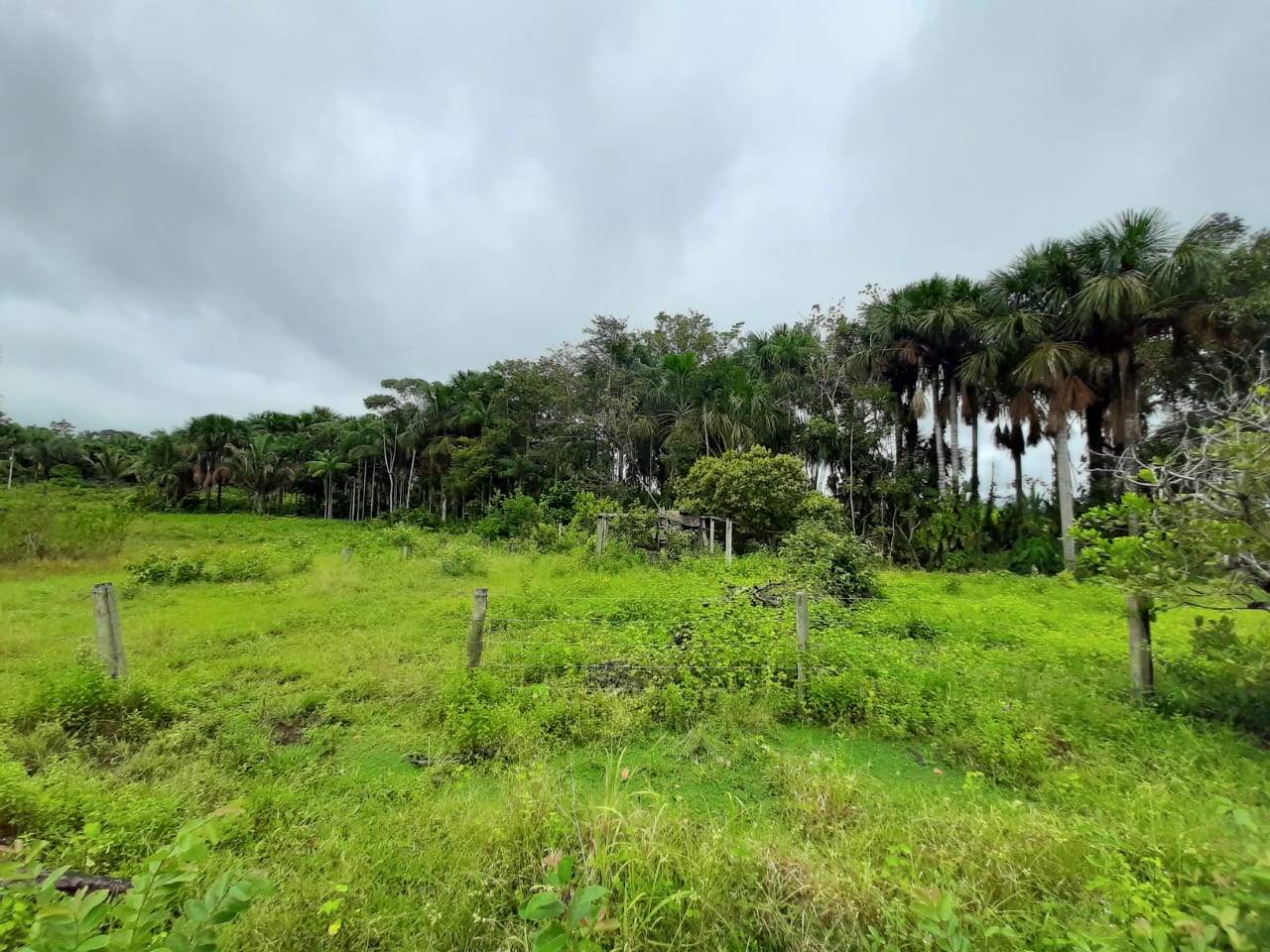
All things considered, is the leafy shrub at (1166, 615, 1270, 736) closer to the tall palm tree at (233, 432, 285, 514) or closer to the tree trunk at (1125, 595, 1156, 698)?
the tree trunk at (1125, 595, 1156, 698)

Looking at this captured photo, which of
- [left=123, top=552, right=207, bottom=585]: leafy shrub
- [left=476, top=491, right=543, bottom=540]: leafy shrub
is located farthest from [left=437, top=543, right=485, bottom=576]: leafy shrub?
[left=476, top=491, right=543, bottom=540]: leafy shrub

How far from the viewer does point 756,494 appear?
651 inches

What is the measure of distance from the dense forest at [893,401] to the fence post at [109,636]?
34.0 ft

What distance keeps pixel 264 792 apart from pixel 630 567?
1071 centimetres

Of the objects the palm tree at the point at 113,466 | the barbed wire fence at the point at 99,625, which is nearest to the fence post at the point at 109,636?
the barbed wire fence at the point at 99,625

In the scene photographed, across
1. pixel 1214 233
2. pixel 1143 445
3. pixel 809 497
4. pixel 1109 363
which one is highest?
pixel 1214 233

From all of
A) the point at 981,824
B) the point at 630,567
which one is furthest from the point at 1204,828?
the point at 630,567

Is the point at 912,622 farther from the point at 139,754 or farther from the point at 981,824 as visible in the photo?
the point at 139,754

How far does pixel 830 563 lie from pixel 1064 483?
32.4ft

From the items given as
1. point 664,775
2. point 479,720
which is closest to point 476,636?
point 479,720

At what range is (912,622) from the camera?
7336mm

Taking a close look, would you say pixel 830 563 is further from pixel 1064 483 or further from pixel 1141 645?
pixel 1064 483

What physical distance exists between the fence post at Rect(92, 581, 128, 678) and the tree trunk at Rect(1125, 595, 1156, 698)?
879cm

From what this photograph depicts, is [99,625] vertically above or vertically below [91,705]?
above
